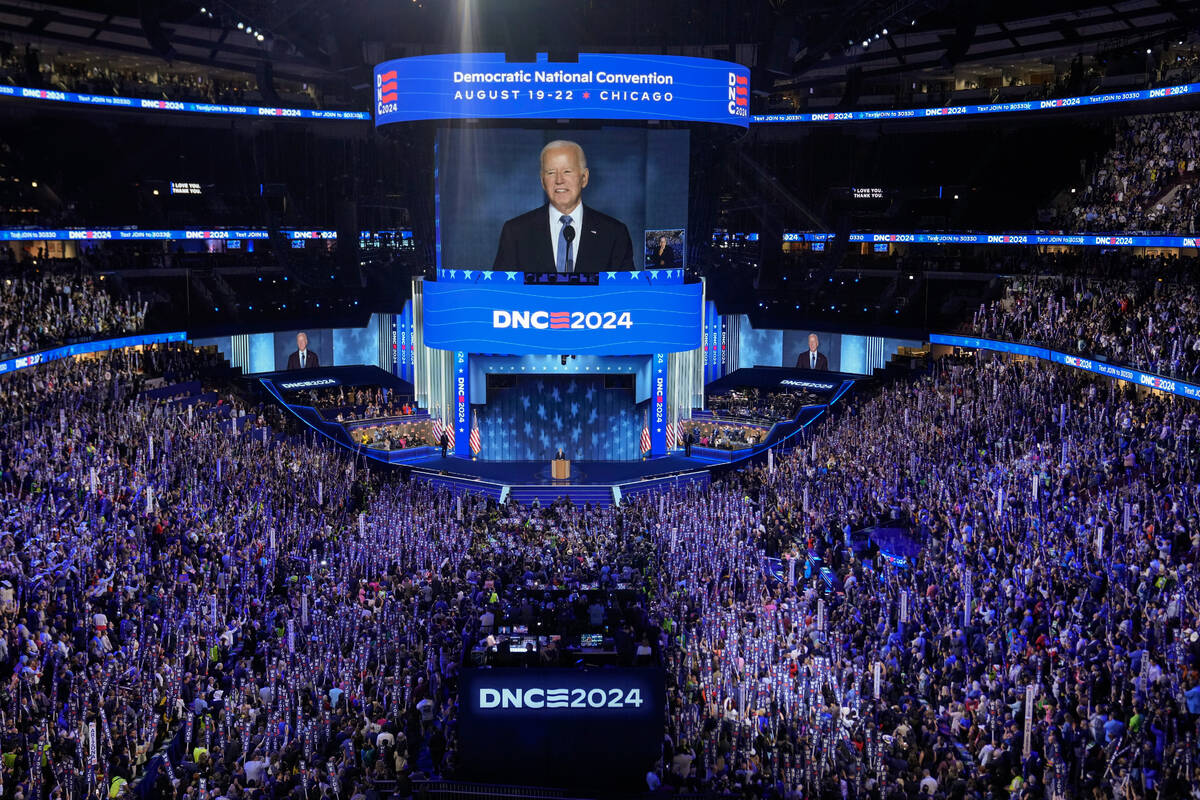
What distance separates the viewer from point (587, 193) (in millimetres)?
38719

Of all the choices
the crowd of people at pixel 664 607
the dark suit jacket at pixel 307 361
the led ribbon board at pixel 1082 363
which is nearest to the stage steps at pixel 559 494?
the crowd of people at pixel 664 607

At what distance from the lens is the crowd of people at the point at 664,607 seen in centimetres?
1595

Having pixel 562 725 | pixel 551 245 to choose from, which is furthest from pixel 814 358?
pixel 562 725

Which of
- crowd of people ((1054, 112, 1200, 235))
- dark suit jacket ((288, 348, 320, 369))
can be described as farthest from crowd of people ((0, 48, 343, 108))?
crowd of people ((1054, 112, 1200, 235))

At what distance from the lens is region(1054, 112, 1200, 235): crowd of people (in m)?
34.7

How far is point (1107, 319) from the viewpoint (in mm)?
34438

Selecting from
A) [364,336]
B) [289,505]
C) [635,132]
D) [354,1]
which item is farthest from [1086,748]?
[364,336]

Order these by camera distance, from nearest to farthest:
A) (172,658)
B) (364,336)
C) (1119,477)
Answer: (172,658) < (1119,477) < (364,336)

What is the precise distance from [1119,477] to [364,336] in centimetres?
3028

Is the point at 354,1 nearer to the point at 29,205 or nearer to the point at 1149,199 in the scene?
the point at 29,205

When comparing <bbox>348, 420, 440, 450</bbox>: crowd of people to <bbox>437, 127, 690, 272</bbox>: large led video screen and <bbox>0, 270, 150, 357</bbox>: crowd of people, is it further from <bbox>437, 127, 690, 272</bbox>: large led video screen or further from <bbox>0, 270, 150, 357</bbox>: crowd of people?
<bbox>0, 270, 150, 357</bbox>: crowd of people

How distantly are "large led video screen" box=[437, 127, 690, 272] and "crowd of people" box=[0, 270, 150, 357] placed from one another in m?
11.2

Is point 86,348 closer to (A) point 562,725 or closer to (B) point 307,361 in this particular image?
(B) point 307,361

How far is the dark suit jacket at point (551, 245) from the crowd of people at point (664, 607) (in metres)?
10.2
